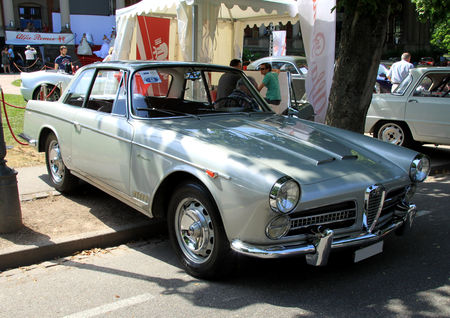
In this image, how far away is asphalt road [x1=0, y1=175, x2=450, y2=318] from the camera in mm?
3199

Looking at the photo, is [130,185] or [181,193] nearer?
[181,193]

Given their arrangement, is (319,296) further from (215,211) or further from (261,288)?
(215,211)

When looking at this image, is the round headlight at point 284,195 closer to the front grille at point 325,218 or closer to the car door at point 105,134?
the front grille at point 325,218

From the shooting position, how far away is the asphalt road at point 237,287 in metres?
3.20

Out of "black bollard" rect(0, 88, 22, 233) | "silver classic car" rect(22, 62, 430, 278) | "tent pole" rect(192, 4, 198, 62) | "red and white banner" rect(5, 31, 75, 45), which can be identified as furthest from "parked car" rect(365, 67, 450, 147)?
"red and white banner" rect(5, 31, 75, 45)

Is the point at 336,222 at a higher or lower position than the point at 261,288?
higher

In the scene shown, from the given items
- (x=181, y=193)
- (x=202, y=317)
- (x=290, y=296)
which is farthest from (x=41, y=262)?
(x=290, y=296)

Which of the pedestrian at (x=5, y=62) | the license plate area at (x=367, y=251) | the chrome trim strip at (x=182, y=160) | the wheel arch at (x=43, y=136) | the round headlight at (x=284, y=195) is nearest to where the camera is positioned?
the round headlight at (x=284, y=195)

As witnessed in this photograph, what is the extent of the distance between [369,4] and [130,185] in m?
3.87

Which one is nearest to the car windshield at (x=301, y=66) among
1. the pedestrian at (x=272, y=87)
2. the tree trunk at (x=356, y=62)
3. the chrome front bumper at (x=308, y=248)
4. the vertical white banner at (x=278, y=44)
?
the vertical white banner at (x=278, y=44)

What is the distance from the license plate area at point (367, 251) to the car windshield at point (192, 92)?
6.86 ft

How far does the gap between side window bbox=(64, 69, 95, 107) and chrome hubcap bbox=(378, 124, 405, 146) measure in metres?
A: 5.95

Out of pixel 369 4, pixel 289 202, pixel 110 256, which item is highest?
pixel 369 4

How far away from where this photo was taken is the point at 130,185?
13.8ft
